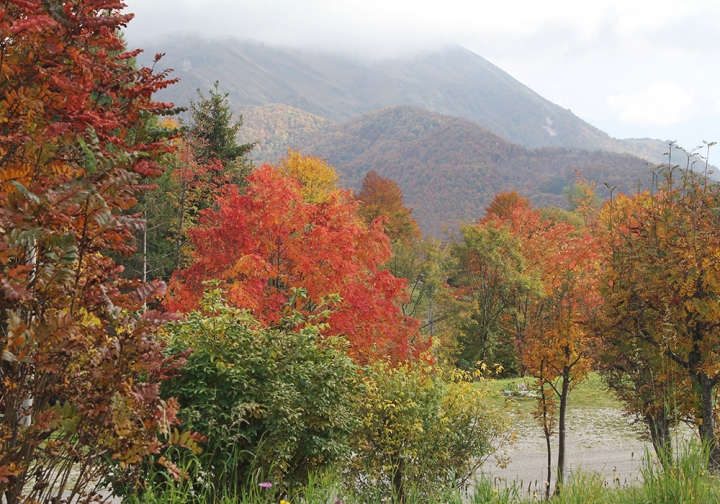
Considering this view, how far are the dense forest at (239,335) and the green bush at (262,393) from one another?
3 centimetres

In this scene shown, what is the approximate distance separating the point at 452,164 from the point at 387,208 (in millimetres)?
48423

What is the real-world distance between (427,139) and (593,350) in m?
104

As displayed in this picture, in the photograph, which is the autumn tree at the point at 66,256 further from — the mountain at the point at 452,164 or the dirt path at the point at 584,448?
the mountain at the point at 452,164

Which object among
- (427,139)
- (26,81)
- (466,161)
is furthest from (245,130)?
(26,81)

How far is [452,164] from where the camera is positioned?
3740 inches

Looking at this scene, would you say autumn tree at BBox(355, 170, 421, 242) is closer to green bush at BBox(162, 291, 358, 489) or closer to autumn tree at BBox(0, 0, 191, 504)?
green bush at BBox(162, 291, 358, 489)

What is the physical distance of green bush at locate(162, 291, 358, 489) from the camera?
5.20 m

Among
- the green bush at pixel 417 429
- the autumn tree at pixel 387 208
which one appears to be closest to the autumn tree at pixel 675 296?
the green bush at pixel 417 429

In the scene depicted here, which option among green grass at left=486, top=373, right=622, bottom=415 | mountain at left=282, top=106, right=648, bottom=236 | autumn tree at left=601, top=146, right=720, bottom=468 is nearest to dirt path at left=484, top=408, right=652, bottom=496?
green grass at left=486, top=373, right=622, bottom=415

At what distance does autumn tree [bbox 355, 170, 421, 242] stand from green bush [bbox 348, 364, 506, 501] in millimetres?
36801

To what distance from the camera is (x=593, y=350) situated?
9.05 m

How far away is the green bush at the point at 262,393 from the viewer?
205 inches

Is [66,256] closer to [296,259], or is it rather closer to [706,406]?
[706,406]

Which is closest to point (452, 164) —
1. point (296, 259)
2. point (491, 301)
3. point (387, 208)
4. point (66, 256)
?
point (387, 208)
